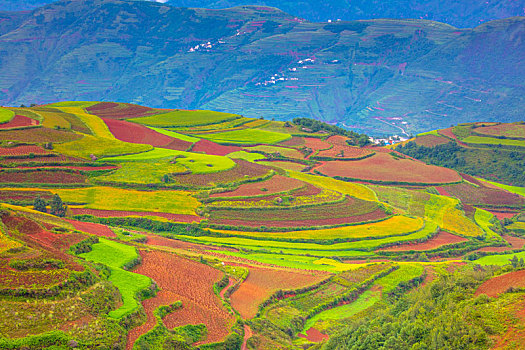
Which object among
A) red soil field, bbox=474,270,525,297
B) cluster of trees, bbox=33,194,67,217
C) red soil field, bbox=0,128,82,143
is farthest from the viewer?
red soil field, bbox=0,128,82,143

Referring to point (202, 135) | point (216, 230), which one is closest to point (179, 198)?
point (216, 230)

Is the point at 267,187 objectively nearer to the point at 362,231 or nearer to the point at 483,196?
the point at 362,231

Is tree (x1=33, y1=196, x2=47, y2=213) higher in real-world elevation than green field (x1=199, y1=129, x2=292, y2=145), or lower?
higher

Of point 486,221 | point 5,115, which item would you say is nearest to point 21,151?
point 5,115

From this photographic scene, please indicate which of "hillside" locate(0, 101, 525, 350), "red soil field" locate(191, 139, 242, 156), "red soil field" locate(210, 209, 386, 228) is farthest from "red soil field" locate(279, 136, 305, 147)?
"red soil field" locate(210, 209, 386, 228)

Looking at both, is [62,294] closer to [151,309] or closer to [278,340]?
[151,309]

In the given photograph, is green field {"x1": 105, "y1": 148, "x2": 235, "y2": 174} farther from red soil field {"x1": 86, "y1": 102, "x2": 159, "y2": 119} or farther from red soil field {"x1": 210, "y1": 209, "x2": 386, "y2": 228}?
red soil field {"x1": 86, "y1": 102, "x2": 159, "y2": 119}

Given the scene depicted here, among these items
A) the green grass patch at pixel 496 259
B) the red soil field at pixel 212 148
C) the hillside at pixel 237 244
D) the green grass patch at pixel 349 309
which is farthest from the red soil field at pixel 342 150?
the green grass patch at pixel 349 309
